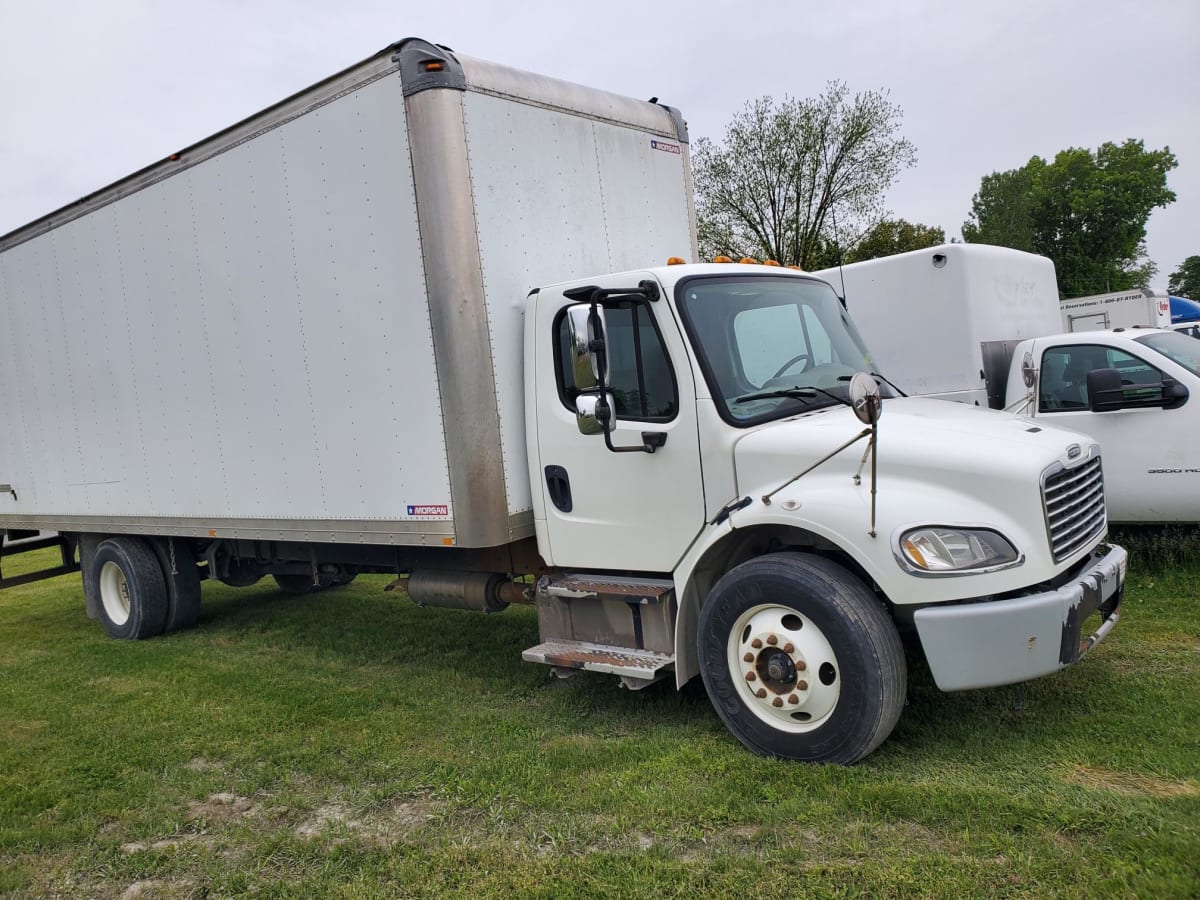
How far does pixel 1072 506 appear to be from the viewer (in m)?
4.37

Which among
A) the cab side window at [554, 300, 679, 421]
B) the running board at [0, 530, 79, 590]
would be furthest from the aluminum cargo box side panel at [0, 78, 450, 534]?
the cab side window at [554, 300, 679, 421]

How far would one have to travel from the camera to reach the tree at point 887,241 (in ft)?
91.9

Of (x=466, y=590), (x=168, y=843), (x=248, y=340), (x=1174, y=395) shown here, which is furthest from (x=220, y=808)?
(x=1174, y=395)

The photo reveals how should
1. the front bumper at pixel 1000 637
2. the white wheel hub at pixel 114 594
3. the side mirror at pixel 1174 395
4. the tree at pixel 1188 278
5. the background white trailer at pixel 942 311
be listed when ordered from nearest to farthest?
the front bumper at pixel 1000 637
the side mirror at pixel 1174 395
the background white trailer at pixel 942 311
the white wheel hub at pixel 114 594
the tree at pixel 1188 278

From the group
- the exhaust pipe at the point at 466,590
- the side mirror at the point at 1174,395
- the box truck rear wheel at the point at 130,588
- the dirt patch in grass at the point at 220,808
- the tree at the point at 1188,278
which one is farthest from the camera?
the tree at the point at 1188,278

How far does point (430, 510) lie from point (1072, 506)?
3.46 m

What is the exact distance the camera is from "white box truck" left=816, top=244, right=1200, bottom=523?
6992 mm

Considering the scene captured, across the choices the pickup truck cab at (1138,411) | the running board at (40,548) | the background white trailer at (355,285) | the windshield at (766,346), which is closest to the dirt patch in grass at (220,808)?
the background white trailer at (355,285)

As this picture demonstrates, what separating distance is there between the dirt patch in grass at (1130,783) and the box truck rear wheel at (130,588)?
7.62 m

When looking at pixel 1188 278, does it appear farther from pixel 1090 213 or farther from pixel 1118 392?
pixel 1118 392

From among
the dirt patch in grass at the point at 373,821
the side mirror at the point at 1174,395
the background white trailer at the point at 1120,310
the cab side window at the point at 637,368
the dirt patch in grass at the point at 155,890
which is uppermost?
the background white trailer at the point at 1120,310

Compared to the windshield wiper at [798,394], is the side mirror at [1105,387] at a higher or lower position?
lower

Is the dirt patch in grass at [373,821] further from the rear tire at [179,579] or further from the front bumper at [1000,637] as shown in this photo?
the rear tire at [179,579]

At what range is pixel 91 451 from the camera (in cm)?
839
